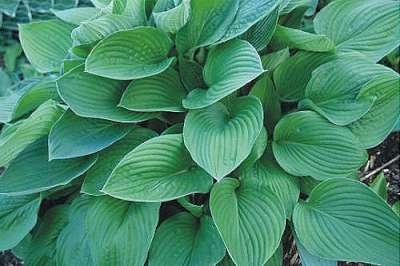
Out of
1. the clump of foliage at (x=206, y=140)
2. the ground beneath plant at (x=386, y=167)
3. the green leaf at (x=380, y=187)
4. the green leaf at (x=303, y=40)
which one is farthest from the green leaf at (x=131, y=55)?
the ground beneath plant at (x=386, y=167)

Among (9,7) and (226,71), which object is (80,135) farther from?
(9,7)

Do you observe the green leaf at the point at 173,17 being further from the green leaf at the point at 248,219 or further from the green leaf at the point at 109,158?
the green leaf at the point at 248,219

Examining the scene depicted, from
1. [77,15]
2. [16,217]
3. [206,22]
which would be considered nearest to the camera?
[206,22]

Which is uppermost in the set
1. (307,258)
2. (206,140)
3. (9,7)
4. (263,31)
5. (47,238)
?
(263,31)

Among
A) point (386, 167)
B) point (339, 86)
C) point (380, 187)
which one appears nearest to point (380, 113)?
point (339, 86)

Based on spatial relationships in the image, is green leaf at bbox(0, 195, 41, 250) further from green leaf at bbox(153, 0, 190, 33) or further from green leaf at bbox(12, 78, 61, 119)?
green leaf at bbox(153, 0, 190, 33)

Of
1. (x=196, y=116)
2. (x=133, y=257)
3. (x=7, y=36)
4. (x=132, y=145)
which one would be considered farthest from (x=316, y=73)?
(x=7, y=36)

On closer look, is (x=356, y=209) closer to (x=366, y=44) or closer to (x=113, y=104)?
(x=366, y=44)
